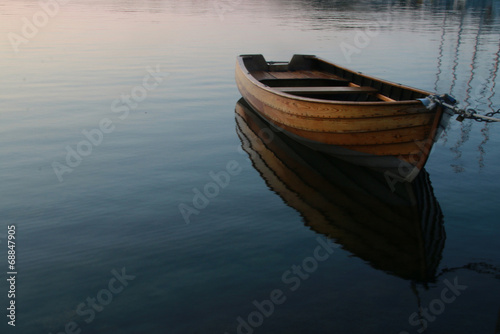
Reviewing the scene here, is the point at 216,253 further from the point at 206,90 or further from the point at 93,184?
the point at 206,90

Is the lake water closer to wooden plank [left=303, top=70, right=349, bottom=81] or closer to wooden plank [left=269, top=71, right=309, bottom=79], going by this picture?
wooden plank [left=269, top=71, right=309, bottom=79]

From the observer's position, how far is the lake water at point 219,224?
5.53 m

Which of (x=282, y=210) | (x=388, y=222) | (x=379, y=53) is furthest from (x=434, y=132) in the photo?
(x=379, y=53)

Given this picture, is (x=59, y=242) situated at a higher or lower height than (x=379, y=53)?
higher

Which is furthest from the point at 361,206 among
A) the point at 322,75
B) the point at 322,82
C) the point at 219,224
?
the point at 322,75

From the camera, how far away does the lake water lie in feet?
18.1

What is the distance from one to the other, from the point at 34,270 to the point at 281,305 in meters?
3.50

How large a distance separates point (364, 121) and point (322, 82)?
585 centimetres

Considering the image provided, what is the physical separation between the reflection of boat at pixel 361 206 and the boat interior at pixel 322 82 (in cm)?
176

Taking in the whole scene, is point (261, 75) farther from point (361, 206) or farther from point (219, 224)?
point (219, 224)

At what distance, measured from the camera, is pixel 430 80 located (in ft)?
61.7

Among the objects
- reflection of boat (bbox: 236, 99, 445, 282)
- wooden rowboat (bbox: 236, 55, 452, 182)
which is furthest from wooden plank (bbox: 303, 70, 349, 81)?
reflection of boat (bbox: 236, 99, 445, 282)

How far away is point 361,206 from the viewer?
8352mm

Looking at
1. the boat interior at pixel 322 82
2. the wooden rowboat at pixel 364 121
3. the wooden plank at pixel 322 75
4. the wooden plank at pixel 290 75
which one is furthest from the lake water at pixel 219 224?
the wooden plank at pixel 322 75
